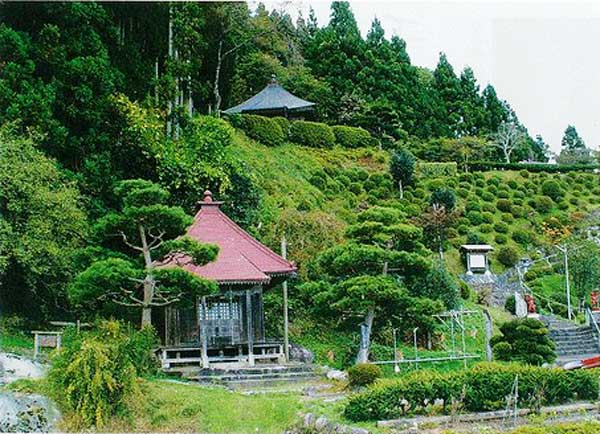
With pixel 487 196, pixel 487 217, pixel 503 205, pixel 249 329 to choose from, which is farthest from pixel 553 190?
pixel 249 329

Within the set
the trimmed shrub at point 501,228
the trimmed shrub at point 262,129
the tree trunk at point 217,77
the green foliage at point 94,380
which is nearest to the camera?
the green foliage at point 94,380

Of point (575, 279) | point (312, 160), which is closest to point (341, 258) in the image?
point (575, 279)

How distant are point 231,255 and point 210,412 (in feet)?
15.3

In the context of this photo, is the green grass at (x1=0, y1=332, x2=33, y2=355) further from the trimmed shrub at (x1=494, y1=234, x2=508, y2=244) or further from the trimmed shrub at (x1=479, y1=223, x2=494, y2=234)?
the trimmed shrub at (x1=479, y1=223, x2=494, y2=234)

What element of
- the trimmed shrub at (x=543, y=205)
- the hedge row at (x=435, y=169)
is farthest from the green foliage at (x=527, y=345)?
the hedge row at (x=435, y=169)

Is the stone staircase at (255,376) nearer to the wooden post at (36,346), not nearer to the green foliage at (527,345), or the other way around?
the wooden post at (36,346)

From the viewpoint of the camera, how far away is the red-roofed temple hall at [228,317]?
1409 cm

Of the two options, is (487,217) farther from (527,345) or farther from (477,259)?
(527,345)

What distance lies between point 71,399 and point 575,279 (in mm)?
17112

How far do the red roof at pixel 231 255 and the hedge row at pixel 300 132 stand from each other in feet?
41.7

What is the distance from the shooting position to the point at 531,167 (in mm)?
35875

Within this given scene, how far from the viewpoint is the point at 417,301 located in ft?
45.8

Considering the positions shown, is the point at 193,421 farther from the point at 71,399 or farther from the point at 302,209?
the point at 302,209

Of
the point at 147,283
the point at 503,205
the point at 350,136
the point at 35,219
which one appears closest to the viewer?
the point at 147,283
